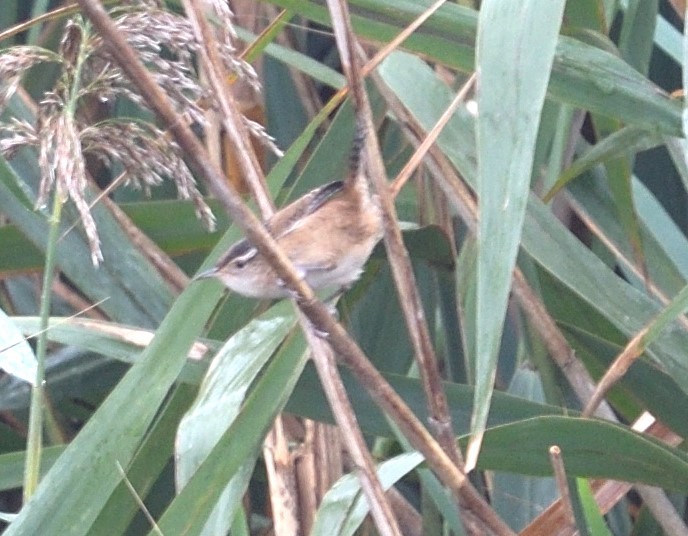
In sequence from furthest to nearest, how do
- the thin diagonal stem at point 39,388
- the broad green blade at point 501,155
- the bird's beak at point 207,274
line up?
the bird's beak at point 207,274, the thin diagonal stem at point 39,388, the broad green blade at point 501,155

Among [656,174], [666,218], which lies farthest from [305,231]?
[656,174]

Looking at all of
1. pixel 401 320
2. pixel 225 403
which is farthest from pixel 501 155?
pixel 401 320

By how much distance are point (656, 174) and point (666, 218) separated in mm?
225

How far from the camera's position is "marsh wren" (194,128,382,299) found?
93 centimetres

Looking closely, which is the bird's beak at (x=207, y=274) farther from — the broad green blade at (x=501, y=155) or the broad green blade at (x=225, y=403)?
the broad green blade at (x=501, y=155)

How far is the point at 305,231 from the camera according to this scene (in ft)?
3.17

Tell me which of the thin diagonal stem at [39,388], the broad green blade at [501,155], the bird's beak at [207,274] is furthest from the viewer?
the bird's beak at [207,274]

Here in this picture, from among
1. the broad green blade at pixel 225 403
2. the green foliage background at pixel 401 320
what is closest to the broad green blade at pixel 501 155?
the green foliage background at pixel 401 320

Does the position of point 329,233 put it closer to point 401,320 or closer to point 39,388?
point 401,320

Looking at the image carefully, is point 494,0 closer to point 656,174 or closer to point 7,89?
point 7,89

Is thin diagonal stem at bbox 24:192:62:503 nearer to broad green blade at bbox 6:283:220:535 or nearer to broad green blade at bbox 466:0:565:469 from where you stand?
broad green blade at bbox 6:283:220:535

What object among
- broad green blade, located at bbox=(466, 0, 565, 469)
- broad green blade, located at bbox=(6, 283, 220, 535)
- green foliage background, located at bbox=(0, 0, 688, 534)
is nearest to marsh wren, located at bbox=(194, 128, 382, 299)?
green foliage background, located at bbox=(0, 0, 688, 534)

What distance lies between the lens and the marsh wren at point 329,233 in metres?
0.93

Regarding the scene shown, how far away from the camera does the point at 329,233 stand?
38.2 inches
